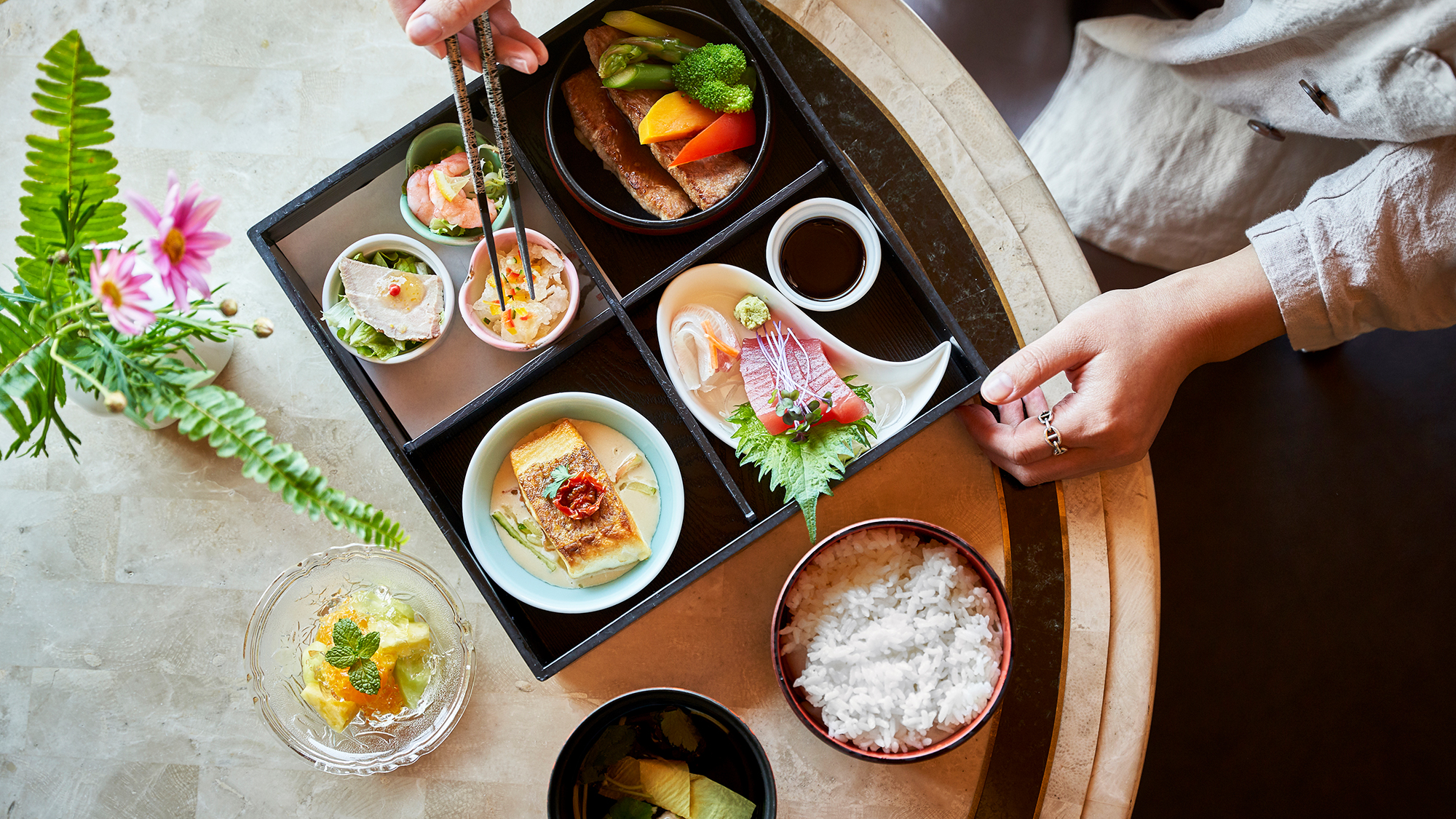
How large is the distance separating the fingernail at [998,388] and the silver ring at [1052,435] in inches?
4.7

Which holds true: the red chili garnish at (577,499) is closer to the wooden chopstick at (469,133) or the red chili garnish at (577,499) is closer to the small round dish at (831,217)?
the wooden chopstick at (469,133)

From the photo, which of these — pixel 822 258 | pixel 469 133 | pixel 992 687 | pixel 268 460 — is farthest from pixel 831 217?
pixel 268 460

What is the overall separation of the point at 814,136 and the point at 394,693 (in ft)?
4.83

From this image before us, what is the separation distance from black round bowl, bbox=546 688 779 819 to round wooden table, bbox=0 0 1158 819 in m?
0.13

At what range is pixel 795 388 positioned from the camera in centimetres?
170

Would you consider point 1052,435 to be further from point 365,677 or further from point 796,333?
point 365,677

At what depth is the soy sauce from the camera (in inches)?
69.4

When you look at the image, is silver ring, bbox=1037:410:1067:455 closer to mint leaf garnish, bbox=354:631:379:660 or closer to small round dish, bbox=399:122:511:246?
small round dish, bbox=399:122:511:246

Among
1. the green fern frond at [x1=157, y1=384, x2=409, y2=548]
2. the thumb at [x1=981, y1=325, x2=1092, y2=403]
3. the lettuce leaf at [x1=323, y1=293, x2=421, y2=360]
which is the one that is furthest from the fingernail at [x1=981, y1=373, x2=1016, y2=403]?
the lettuce leaf at [x1=323, y1=293, x2=421, y2=360]

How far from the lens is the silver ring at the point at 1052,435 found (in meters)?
1.61

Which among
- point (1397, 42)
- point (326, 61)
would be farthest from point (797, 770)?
point (326, 61)

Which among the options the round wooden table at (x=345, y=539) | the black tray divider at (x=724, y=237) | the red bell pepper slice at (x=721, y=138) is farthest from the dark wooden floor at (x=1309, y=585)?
the red bell pepper slice at (x=721, y=138)

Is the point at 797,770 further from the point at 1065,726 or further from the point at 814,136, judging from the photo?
the point at 814,136

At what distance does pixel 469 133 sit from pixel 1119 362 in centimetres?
137
